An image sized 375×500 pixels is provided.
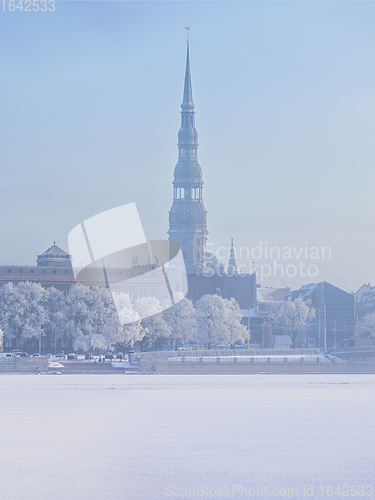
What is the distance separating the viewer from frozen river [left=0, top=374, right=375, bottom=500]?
22.5 meters

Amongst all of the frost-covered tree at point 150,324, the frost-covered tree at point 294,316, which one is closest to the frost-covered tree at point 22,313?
the frost-covered tree at point 150,324

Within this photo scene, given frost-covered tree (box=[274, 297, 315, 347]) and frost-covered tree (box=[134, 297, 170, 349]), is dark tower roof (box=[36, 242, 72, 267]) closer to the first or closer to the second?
frost-covered tree (box=[134, 297, 170, 349])

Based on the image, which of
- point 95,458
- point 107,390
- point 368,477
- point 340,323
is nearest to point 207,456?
point 95,458

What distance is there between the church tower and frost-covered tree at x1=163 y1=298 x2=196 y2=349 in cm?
8074

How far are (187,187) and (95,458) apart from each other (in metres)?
161

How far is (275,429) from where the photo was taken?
112 ft

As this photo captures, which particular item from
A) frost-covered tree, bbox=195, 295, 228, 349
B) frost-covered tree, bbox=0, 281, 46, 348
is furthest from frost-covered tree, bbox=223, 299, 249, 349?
frost-covered tree, bbox=0, 281, 46, 348

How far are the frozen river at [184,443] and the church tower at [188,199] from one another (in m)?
134

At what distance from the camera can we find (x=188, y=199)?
188 m

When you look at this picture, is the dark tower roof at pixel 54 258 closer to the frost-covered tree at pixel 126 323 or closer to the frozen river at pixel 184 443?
the frost-covered tree at pixel 126 323

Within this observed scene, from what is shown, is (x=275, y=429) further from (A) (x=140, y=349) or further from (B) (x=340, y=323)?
(B) (x=340, y=323)

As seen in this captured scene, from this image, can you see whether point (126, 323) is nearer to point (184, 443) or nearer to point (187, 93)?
point (184, 443)

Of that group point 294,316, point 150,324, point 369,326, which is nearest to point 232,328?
point 150,324

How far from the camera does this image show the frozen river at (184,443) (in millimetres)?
22547
